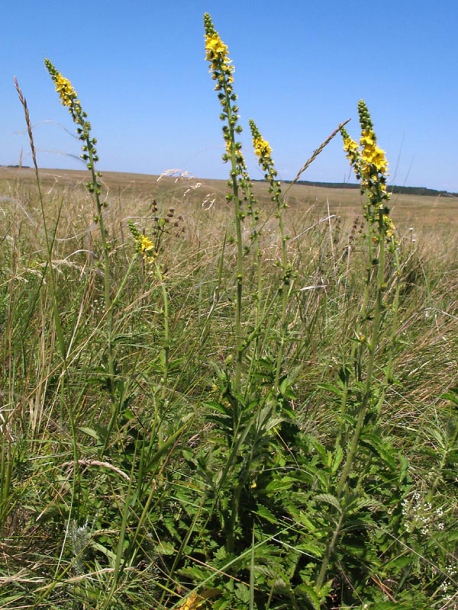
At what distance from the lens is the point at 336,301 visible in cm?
425

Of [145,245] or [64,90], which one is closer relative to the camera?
[64,90]

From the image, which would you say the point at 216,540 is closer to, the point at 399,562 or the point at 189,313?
the point at 399,562

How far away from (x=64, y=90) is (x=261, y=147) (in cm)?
92

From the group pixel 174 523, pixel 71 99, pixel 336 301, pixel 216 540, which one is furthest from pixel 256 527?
pixel 336 301

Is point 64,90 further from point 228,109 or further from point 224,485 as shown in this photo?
point 224,485

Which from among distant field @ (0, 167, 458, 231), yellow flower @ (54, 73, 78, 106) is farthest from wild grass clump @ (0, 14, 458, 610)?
distant field @ (0, 167, 458, 231)

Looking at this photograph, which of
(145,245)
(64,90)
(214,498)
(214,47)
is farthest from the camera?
(145,245)

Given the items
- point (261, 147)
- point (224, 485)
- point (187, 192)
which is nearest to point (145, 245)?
point (261, 147)

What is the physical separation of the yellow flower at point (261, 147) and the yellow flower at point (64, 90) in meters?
0.85

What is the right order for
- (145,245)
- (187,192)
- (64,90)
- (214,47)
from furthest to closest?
(187,192) → (145,245) → (64,90) → (214,47)

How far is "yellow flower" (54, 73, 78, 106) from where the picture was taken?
2432mm

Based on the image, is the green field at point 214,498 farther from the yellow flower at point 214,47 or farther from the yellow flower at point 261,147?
the yellow flower at point 214,47

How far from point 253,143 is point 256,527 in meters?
1.68

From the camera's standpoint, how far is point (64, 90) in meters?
2.45
